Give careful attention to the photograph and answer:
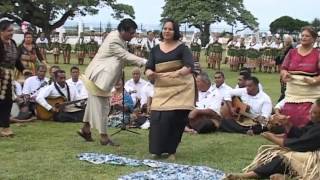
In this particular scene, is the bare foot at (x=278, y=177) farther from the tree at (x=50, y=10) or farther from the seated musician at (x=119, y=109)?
the tree at (x=50, y=10)

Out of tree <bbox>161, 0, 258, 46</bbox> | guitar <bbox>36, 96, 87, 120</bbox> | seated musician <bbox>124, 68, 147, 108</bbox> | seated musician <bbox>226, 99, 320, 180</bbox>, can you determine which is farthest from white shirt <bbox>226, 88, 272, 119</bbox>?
tree <bbox>161, 0, 258, 46</bbox>

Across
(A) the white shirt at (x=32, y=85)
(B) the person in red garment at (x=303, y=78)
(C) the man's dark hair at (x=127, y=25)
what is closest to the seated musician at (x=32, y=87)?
(A) the white shirt at (x=32, y=85)

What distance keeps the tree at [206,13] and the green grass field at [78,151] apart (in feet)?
99.7

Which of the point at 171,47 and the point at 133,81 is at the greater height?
the point at 171,47

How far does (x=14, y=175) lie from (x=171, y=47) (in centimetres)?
250

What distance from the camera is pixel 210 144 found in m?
8.93

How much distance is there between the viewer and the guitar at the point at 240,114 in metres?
10.0

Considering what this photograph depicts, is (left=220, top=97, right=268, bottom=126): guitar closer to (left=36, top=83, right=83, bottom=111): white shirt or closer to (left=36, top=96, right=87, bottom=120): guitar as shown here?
(left=36, top=96, right=87, bottom=120): guitar

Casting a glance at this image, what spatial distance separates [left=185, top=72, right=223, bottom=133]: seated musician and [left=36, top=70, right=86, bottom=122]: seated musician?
225 centimetres

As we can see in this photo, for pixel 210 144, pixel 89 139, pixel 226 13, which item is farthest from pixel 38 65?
pixel 226 13

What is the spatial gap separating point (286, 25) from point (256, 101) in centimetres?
3858

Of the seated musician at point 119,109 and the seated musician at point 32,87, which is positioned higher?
the seated musician at point 32,87

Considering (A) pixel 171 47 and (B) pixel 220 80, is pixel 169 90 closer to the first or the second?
(A) pixel 171 47

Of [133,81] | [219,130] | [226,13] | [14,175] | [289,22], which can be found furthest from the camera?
[289,22]
